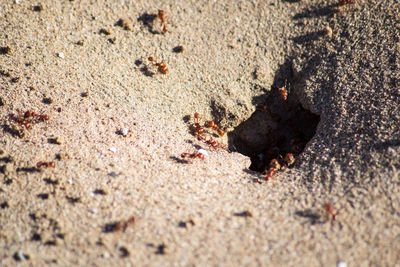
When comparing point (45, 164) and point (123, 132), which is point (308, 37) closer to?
point (123, 132)

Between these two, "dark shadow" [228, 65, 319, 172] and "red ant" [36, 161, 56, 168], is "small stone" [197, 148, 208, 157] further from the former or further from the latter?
"red ant" [36, 161, 56, 168]

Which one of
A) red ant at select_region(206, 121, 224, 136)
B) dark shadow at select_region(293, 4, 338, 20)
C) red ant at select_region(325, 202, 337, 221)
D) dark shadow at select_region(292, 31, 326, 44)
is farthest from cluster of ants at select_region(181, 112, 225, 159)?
dark shadow at select_region(293, 4, 338, 20)

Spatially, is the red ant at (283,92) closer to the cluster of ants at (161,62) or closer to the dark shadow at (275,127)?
the dark shadow at (275,127)

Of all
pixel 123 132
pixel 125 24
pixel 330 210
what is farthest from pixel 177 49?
pixel 330 210

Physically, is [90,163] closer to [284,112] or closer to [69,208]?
[69,208]

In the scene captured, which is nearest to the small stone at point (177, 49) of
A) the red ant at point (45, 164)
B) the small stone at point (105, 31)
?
the small stone at point (105, 31)
